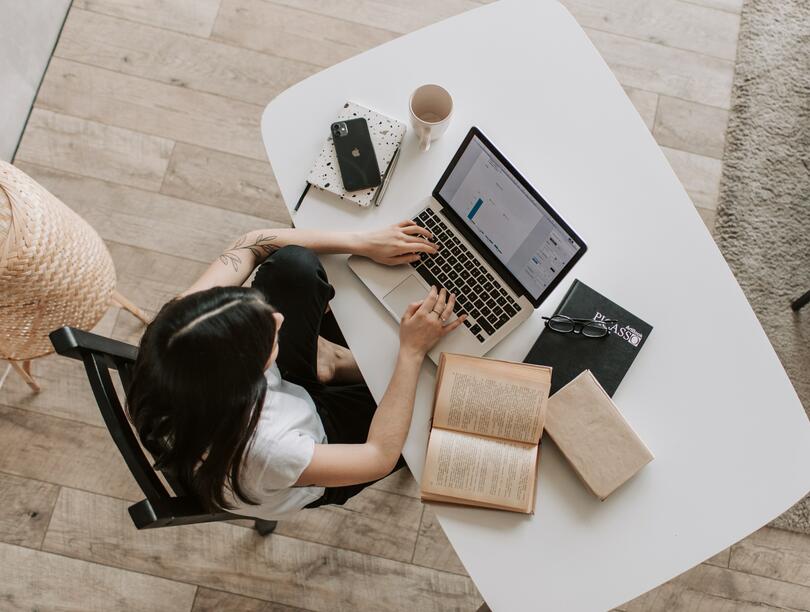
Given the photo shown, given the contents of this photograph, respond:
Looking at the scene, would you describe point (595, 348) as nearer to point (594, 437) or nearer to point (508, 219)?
point (594, 437)

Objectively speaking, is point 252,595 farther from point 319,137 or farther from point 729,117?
point 729,117

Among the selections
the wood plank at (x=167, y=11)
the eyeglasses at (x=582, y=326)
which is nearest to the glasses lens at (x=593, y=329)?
the eyeglasses at (x=582, y=326)

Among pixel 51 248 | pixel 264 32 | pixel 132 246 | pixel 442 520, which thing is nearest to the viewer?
pixel 442 520

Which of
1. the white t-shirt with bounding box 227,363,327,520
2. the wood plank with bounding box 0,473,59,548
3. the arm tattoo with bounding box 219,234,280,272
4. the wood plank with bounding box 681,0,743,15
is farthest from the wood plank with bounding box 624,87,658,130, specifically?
the wood plank with bounding box 0,473,59,548

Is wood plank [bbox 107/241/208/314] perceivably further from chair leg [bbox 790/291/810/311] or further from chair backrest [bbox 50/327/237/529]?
chair leg [bbox 790/291/810/311]

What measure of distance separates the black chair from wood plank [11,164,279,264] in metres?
0.86

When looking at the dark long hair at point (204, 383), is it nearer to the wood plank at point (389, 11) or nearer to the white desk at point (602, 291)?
the white desk at point (602, 291)

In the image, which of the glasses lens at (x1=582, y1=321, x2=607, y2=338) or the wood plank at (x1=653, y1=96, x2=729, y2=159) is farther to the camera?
the wood plank at (x1=653, y1=96, x2=729, y2=159)

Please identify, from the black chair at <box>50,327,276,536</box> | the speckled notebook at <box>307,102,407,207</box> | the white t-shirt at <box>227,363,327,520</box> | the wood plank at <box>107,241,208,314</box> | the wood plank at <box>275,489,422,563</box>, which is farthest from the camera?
the wood plank at <box>107,241,208,314</box>

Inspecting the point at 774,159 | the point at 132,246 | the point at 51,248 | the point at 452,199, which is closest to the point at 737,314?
the point at 452,199

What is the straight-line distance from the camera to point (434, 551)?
1.68m

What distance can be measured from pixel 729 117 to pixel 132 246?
1.79 m

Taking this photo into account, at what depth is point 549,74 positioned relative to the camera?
4.08 ft

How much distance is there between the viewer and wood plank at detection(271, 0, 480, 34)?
203 cm
